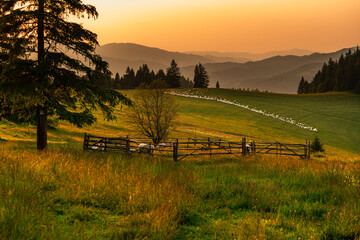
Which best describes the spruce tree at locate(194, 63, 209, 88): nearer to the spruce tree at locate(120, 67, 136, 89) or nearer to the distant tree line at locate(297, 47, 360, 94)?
the spruce tree at locate(120, 67, 136, 89)

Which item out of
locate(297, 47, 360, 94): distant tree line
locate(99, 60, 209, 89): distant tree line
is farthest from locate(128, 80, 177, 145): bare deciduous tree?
locate(297, 47, 360, 94): distant tree line

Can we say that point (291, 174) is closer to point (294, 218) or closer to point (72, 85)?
point (294, 218)

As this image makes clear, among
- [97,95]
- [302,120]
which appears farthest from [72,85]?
[302,120]

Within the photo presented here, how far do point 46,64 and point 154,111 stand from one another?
737 inches

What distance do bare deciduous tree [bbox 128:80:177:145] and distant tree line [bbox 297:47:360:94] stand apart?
101m

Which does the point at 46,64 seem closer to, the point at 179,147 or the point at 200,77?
the point at 179,147

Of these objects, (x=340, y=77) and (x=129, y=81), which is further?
(x=129, y=81)

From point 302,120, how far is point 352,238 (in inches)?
2744

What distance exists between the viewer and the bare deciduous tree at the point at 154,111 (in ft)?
102

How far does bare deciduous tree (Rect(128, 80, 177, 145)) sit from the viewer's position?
102 ft

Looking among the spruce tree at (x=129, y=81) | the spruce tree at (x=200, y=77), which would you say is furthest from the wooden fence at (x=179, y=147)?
the spruce tree at (x=129, y=81)

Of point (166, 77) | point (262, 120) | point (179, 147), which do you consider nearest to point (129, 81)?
point (166, 77)

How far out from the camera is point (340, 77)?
367 ft

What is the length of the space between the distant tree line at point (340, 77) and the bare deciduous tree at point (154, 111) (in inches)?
3996
